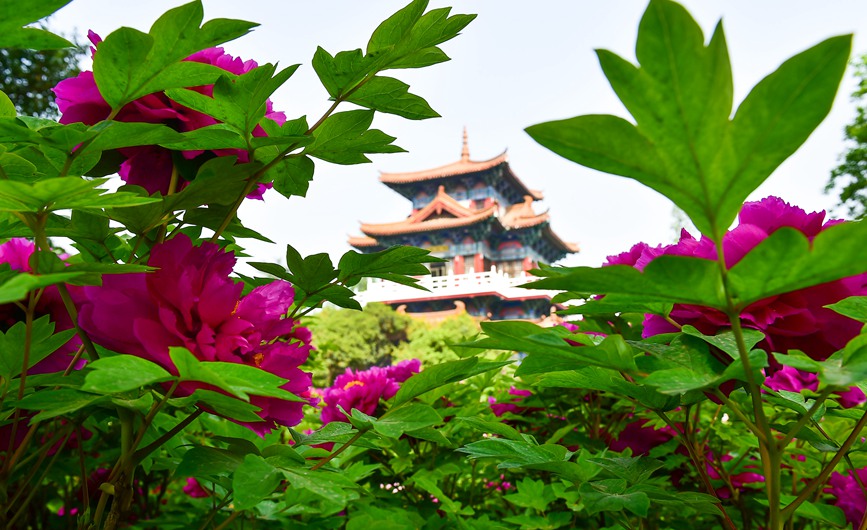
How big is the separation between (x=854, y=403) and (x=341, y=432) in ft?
2.87

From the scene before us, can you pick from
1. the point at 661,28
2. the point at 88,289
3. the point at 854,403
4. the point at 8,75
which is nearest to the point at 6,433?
the point at 88,289

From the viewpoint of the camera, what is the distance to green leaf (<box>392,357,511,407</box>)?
0.41m

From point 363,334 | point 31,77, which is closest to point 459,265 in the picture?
point 363,334

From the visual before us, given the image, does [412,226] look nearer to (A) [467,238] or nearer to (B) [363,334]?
(A) [467,238]

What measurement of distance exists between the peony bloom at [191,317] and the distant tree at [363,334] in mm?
11877

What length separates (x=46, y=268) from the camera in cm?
32

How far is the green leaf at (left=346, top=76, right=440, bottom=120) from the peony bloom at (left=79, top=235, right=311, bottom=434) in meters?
0.16

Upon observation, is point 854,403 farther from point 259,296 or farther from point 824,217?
point 259,296

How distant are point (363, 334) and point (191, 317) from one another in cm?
1266

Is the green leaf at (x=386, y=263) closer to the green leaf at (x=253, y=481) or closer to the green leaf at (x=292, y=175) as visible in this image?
the green leaf at (x=292, y=175)

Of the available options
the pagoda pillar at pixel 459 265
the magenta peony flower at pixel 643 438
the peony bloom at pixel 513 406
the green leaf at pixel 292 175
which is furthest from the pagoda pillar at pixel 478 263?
the green leaf at pixel 292 175

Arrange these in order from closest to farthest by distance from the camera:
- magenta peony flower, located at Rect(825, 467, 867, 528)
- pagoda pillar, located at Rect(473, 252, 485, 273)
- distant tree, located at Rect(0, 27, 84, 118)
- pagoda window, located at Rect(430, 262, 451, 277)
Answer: magenta peony flower, located at Rect(825, 467, 867, 528) → distant tree, located at Rect(0, 27, 84, 118) → pagoda pillar, located at Rect(473, 252, 485, 273) → pagoda window, located at Rect(430, 262, 451, 277)

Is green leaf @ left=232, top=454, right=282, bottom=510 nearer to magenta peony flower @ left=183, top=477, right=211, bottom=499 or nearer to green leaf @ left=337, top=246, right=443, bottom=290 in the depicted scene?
green leaf @ left=337, top=246, right=443, bottom=290

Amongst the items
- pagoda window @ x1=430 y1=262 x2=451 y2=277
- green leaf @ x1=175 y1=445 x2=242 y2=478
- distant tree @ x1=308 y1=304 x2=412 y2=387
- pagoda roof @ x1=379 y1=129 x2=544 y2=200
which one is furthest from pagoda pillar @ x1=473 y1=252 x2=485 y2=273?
green leaf @ x1=175 y1=445 x2=242 y2=478
